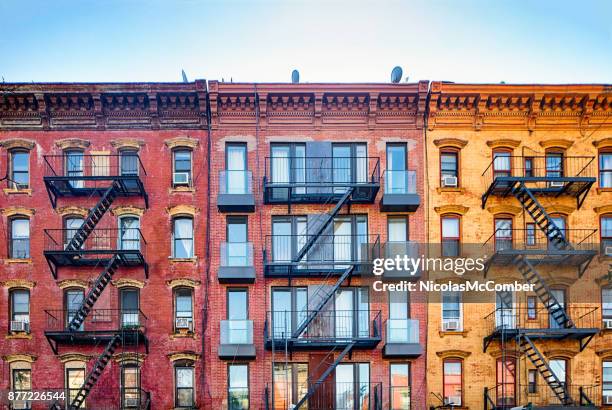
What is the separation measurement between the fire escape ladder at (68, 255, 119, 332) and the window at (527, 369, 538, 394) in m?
15.6

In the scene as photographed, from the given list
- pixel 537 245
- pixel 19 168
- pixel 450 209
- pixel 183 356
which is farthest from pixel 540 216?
pixel 19 168

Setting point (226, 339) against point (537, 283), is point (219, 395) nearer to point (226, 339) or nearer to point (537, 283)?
point (226, 339)

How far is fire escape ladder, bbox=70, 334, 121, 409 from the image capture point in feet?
68.0

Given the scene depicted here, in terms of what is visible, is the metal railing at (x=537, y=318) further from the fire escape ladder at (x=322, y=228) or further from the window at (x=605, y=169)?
the fire escape ladder at (x=322, y=228)

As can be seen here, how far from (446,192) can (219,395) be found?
1122cm

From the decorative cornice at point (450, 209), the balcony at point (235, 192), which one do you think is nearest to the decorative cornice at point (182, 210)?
the balcony at point (235, 192)

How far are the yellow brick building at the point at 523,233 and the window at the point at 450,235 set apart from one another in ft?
0.17

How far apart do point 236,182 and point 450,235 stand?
8325mm

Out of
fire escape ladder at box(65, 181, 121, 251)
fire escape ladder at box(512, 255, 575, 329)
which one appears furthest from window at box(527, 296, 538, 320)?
fire escape ladder at box(65, 181, 121, 251)

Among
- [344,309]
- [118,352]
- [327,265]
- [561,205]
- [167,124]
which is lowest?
[118,352]

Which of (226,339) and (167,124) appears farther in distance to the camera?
(167,124)

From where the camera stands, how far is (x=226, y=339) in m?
21.8

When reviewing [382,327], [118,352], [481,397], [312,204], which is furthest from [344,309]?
[118,352]

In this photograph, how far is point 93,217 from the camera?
22.2 m
